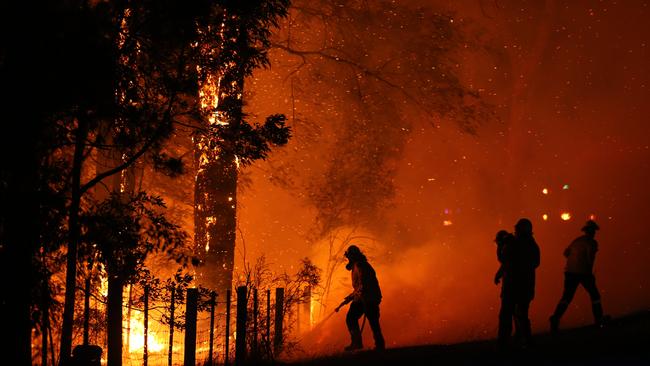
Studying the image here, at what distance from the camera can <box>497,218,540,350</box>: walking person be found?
36.8 ft

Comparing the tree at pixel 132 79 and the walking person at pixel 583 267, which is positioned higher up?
the tree at pixel 132 79

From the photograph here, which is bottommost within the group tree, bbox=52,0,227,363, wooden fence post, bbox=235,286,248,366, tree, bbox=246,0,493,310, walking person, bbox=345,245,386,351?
wooden fence post, bbox=235,286,248,366

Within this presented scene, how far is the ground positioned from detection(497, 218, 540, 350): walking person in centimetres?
32

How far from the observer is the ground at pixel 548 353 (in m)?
10.0

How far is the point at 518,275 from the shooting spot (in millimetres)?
11242

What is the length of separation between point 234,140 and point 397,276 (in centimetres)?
1893

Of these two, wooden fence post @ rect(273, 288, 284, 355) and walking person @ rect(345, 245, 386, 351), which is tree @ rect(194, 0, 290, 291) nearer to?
walking person @ rect(345, 245, 386, 351)

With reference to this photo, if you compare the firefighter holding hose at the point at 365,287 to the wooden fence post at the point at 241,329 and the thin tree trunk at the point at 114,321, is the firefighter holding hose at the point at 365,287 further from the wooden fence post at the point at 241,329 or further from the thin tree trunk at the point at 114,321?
the thin tree trunk at the point at 114,321

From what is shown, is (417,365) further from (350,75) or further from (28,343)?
(350,75)

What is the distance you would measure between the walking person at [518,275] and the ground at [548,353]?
315 mm

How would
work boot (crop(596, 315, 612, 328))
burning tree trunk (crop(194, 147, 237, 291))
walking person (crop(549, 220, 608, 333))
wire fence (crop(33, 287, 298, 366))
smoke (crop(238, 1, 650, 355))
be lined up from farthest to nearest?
smoke (crop(238, 1, 650, 355))
burning tree trunk (crop(194, 147, 237, 291))
work boot (crop(596, 315, 612, 328))
walking person (crop(549, 220, 608, 333))
wire fence (crop(33, 287, 298, 366))

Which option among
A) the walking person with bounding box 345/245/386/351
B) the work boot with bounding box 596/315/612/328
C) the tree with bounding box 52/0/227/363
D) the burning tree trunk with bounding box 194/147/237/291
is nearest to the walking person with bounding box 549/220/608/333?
the work boot with bounding box 596/315/612/328

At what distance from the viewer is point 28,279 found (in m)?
7.70

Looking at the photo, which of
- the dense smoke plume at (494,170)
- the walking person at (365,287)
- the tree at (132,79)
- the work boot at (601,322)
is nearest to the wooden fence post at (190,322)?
the tree at (132,79)
